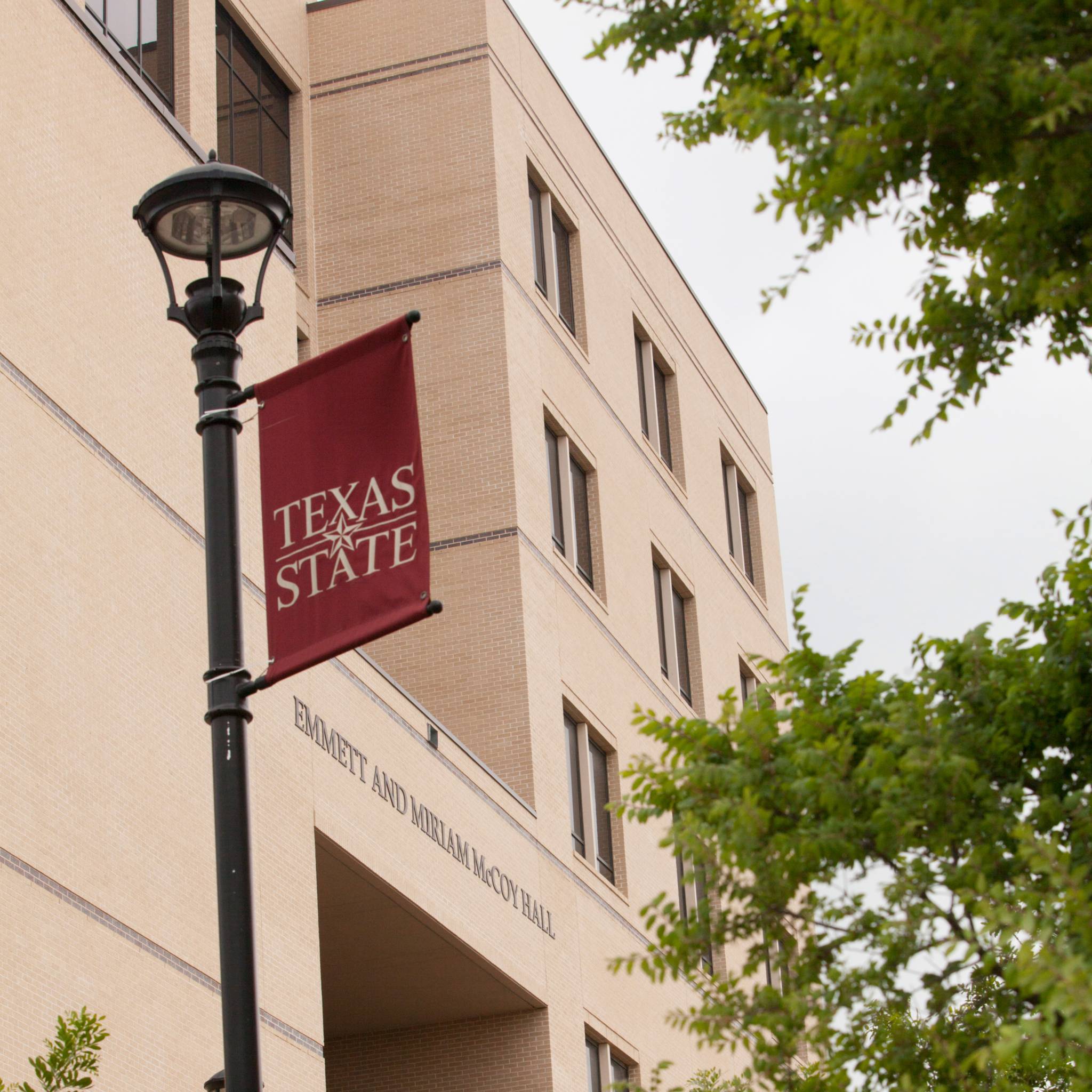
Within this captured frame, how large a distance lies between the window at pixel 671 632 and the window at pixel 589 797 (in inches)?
153

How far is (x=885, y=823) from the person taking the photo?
287 inches

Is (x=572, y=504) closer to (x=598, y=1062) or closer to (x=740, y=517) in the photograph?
(x=598, y=1062)

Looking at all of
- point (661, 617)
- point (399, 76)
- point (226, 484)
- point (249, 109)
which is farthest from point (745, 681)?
point (226, 484)

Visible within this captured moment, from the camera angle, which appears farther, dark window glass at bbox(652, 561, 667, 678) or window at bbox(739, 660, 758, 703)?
window at bbox(739, 660, 758, 703)

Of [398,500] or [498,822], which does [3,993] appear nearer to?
[398,500]

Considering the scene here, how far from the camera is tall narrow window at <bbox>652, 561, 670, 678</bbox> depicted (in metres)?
31.7

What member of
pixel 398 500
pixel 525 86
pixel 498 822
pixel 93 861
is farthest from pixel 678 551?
pixel 398 500

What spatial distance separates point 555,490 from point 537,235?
4.25 m

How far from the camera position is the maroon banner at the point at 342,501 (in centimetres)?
855

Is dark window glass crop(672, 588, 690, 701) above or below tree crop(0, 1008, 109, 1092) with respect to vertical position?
above

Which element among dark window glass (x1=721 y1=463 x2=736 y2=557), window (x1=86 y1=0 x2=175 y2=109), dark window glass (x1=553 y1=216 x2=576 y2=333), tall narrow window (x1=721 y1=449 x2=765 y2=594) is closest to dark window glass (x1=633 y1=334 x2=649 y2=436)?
dark window glass (x1=553 y1=216 x2=576 y2=333)

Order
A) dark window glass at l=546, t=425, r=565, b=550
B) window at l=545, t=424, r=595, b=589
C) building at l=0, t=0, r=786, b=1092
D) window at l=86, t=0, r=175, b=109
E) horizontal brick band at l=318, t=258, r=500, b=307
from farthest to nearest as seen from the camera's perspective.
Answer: window at l=545, t=424, r=595, b=589
dark window glass at l=546, t=425, r=565, b=550
horizontal brick band at l=318, t=258, r=500, b=307
window at l=86, t=0, r=175, b=109
building at l=0, t=0, r=786, b=1092

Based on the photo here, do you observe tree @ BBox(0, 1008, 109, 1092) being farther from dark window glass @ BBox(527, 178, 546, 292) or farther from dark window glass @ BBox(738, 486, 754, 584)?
dark window glass @ BBox(738, 486, 754, 584)

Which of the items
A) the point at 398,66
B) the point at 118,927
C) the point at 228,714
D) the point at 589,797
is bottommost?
the point at 228,714
